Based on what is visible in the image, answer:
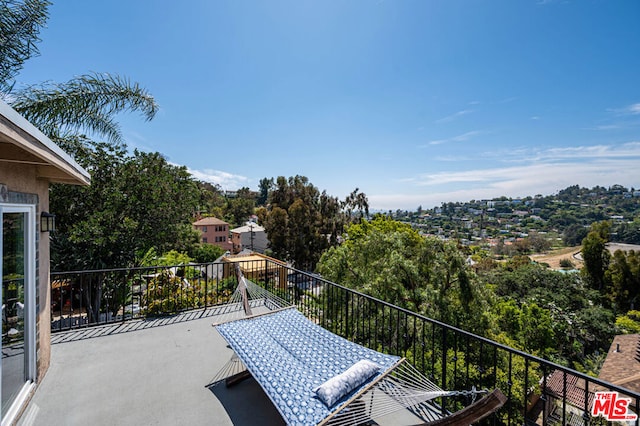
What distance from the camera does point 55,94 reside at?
5.14m

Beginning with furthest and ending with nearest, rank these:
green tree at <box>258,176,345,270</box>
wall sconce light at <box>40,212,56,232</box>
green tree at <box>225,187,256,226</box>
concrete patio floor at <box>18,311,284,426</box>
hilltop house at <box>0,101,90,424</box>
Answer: green tree at <box>225,187,256,226</box> < green tree at <box>258,176,345,270</box> < wall sconce light at <box>40,212,56,232</box> < concrete patio floor at <box>18,311,284,426</box> < hilltop house at <box>0,101,90,424</box>

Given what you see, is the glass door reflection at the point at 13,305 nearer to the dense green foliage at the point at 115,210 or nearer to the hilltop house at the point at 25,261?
the hilltop house at the point at 25,261

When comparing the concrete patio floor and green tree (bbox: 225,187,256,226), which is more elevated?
green tree (bbox: 225,187,256,226)

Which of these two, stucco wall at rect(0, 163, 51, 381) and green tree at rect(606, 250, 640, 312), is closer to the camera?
stucco wall at rect(0, 163, 51, 381)

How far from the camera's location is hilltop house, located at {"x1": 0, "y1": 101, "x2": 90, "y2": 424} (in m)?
2.10

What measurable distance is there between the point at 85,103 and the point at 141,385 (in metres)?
5.58

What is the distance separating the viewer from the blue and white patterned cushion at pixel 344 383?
A: 1958 millimetres

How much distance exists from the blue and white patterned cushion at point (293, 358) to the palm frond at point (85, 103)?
5364 millimetres

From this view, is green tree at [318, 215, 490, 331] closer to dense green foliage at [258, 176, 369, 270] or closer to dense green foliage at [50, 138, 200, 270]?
dense green foliage at [50, 138, 200, 270]

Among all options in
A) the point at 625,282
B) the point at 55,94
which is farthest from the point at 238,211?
the point at 625,282

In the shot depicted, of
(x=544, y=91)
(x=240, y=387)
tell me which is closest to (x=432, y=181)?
(x=544, y=91)

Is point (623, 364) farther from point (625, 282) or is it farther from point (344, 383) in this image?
point (344, 383)

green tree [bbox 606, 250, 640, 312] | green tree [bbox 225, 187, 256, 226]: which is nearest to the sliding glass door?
green tree [bbox 606, 250, 640, 312]

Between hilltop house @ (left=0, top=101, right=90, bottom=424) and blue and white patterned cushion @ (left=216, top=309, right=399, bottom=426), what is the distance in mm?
1660
